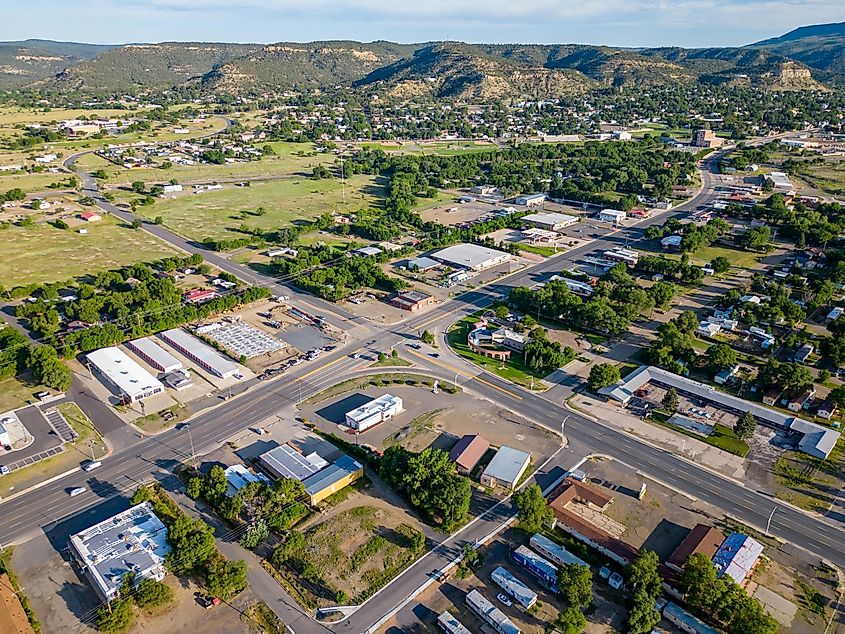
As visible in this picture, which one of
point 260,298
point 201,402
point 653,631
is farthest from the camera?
point 260,298

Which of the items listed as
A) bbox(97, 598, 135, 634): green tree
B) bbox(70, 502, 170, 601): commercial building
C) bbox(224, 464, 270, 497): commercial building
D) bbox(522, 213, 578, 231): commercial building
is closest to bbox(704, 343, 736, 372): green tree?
bbox(224, 464, 270, 497): commercial building

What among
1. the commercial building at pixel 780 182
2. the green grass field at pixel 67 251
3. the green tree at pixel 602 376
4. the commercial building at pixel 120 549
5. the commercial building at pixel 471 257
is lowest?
the commercial building at pixel 120 549

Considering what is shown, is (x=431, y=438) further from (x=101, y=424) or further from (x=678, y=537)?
(x=101, y=424)

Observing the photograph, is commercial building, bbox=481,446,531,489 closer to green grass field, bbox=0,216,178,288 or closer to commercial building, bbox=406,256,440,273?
commercial building, bbox=406,256,440,273

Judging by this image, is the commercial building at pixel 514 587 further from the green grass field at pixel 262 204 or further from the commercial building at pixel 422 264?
the green grass field at pixel 262 204

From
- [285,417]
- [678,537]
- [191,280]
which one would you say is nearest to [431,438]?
[285,417]

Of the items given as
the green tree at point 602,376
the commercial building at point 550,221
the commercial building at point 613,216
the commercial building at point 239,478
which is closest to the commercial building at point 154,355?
the commercial building at point 239,478
